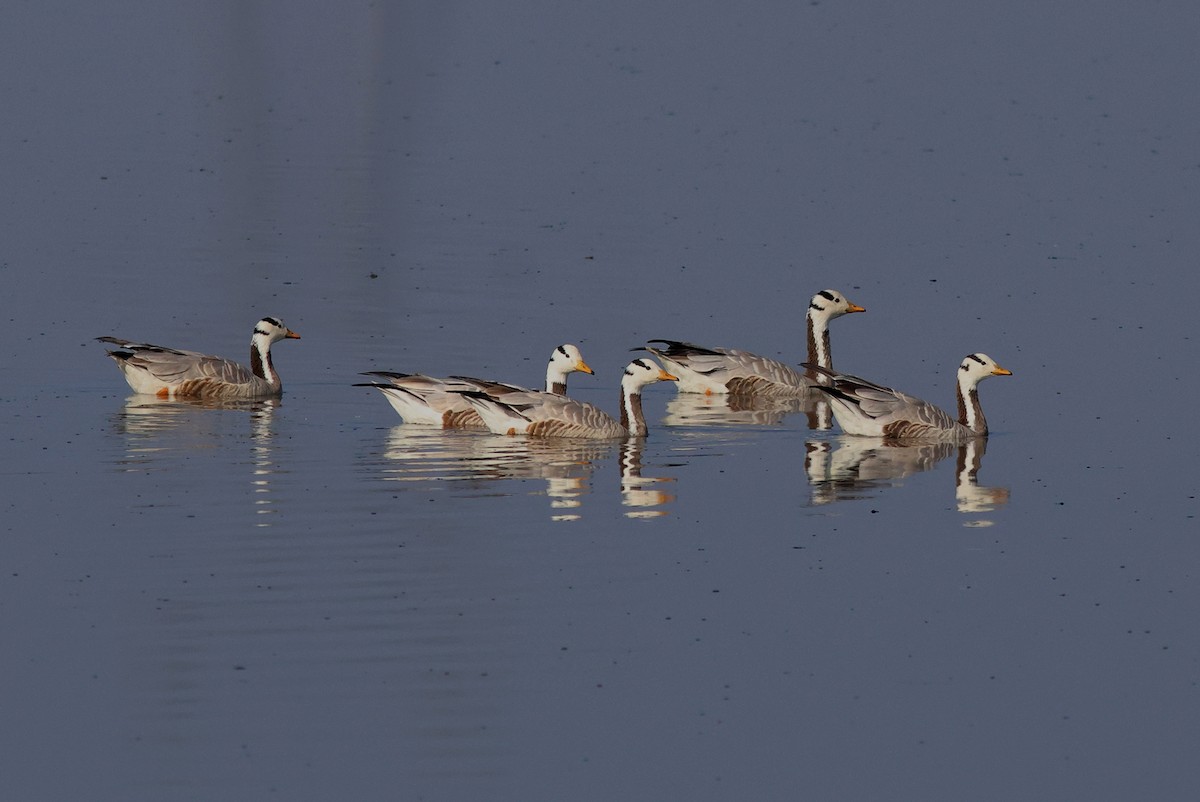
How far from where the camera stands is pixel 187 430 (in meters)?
23.3

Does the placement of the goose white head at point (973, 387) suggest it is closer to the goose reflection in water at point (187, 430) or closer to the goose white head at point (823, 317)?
the goose white head at point (823, 317)

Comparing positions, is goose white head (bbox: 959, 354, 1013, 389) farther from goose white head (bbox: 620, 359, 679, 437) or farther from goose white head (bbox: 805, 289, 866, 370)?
goose white head (bbox: 805, 289, 866, 370)

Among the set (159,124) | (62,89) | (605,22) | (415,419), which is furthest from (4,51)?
(415,419)

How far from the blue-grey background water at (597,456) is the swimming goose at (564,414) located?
0.35 metres

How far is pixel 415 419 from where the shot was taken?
23938 millimetres

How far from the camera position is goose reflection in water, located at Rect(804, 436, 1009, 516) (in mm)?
20453

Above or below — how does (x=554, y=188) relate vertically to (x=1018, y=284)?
above

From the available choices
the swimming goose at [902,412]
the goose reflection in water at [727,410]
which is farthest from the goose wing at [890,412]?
the goose reflection in water at [727,410]

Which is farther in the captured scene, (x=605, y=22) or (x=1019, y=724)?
(x=605, y=22)

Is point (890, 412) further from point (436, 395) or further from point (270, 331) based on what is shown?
point (270, 331)

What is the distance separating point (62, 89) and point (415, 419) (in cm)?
2792

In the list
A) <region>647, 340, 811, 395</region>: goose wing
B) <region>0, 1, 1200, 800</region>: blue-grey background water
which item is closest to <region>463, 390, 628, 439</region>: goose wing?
<region>0, 1, 1200, 800</region>: blue-grey background water

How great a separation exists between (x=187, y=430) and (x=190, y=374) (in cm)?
210

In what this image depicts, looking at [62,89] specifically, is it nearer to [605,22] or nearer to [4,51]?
[4,51]
